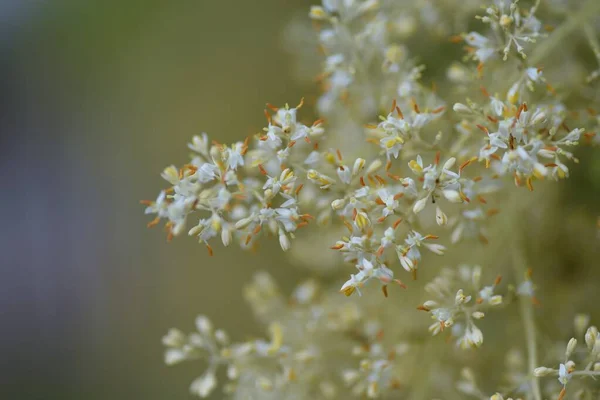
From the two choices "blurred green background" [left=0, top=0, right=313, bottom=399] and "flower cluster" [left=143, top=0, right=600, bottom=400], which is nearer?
"flower cluster" [left=143, top=0, right=600, bottom=400]

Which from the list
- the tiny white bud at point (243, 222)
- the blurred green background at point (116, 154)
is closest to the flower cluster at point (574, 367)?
the tiny white bud at point (243, 222)

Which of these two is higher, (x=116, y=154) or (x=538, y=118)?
(x=116, y=154)

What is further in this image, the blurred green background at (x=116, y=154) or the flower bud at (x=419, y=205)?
the blurred green background at (x=116, y=154)

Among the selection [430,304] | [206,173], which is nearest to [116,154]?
[206,173]

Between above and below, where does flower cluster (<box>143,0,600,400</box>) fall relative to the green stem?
above

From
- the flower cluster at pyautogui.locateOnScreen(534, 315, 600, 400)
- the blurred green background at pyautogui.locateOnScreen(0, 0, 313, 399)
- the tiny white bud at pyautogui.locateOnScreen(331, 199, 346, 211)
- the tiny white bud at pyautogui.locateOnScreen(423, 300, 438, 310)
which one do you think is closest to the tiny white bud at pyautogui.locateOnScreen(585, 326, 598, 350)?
the flower cluster at pyautogui.locateOnScreen(534, 315, 600, 400)

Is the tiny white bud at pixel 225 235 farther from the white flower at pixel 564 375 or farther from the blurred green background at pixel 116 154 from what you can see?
the blurred green background at pixel 116 154

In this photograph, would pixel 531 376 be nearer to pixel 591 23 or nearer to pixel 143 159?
pixel 591 23

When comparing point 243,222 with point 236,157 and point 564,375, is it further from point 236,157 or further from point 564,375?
point 564,375

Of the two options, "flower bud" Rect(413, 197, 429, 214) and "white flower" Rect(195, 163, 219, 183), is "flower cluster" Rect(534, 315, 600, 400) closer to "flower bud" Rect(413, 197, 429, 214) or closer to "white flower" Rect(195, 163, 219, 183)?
"flower bud" Rect(413, 197, 429, 214)

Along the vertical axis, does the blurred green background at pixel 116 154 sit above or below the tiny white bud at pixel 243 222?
above
